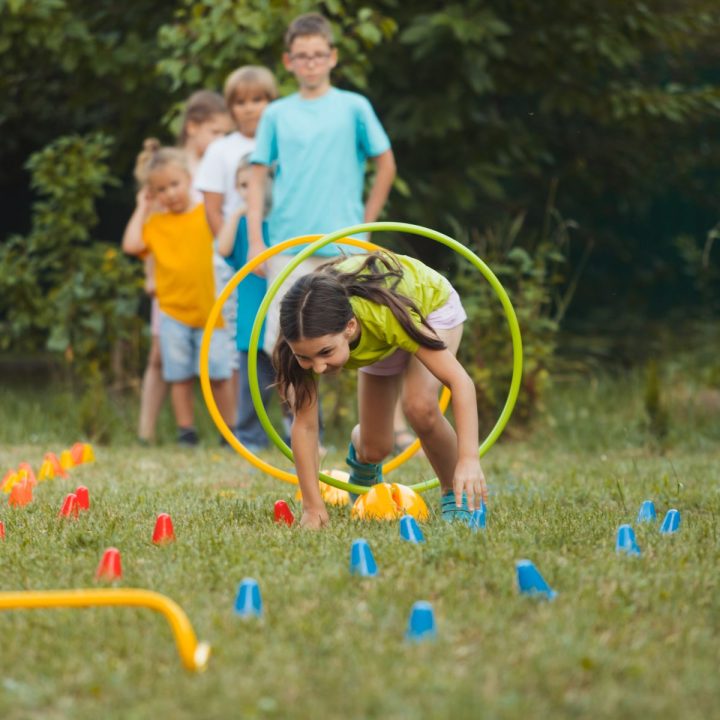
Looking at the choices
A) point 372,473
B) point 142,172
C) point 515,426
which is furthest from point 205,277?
point 372,473

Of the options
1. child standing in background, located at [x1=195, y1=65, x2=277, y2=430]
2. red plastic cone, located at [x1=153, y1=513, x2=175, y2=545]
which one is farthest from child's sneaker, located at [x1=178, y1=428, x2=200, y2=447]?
red plastic cone, located at [x1=153, y1=513, x2=175, y2=545]

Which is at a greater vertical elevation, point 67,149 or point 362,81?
point 362,81

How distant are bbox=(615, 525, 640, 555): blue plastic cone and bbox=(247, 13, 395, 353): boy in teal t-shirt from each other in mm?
2736

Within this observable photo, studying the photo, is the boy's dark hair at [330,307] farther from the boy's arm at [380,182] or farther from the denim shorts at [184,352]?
the denim shorts at [184,352]

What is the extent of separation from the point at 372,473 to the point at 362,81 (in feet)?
11.5

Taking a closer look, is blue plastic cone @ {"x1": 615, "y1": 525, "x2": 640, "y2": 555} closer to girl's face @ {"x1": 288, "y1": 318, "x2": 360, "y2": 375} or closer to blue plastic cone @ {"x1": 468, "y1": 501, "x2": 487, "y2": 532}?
blue plastic cone @ {"x1": 468, "y1": 501, "x2": 487, "y2": 532}

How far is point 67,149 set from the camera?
28.8 feet

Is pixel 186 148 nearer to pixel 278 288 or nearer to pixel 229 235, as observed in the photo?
pixel 229 235

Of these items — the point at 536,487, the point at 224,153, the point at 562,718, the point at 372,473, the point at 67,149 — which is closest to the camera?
the point at 562,718

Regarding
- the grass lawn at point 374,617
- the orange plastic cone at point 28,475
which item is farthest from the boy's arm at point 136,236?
the grass lawn at point 374,617

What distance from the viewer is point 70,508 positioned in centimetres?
463

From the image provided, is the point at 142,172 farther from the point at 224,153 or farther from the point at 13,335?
the point at 13,335

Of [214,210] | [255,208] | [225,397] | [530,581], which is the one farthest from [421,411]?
[225,397]

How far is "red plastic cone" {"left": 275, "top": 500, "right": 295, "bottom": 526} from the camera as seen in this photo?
4475 mm
